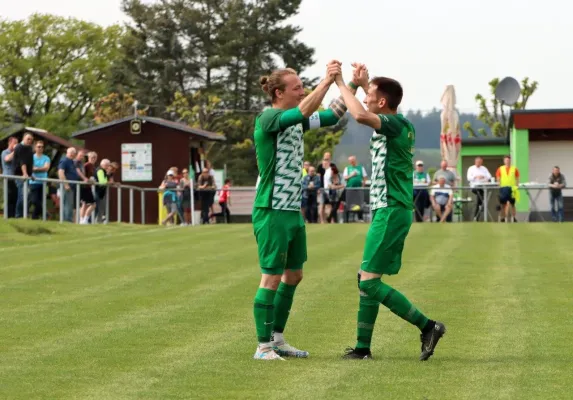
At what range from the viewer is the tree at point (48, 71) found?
78.7 m

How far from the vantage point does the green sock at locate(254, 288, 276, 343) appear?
8688 mm

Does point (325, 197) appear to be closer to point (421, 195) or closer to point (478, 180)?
point (421, 195)

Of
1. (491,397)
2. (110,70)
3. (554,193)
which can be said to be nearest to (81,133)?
(554,193)

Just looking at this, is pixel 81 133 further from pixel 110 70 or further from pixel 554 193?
pixel 110 70

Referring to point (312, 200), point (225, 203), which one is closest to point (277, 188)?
point (312, 200)

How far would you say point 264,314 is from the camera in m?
8.73

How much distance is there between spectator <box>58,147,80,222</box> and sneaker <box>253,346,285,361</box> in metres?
18.1

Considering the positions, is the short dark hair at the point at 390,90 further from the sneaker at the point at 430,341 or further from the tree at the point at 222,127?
the tree at the point at 222,127

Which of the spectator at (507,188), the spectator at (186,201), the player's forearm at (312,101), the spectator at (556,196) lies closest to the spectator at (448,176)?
the spectator at (507,188)

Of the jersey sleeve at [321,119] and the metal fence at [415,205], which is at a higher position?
the jersey sleeve at [321,119]

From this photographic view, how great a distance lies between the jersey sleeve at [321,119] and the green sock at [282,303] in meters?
1.12

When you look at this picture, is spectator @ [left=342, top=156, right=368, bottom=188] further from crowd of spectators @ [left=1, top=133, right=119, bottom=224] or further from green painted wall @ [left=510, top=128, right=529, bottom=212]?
green painted wall @ [left=510, top=128, right=529, bottom=212]

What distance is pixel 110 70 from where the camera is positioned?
83500mm

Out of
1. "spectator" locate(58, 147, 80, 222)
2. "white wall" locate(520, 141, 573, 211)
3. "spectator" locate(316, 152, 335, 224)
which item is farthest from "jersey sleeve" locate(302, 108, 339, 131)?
"white wall" locate(520, 141, 573, 211)
